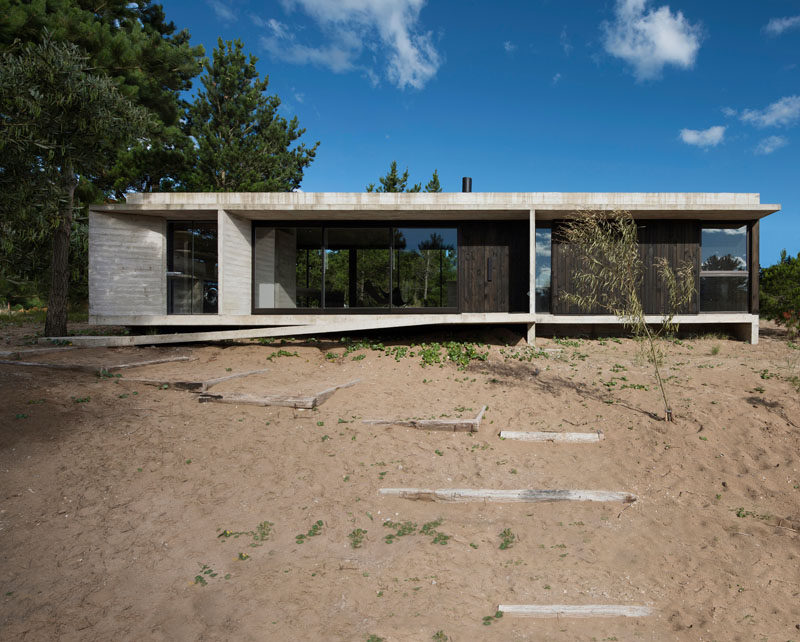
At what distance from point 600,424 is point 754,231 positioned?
8.43 metres

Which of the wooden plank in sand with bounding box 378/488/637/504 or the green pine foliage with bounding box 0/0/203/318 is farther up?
the green pine foliage with bounding box 0/0/203/318

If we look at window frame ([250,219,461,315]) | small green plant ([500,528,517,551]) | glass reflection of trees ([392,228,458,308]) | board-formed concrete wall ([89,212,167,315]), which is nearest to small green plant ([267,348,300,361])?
window frame ([250,219,461,315])

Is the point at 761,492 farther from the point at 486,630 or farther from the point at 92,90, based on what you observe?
the point at 92,90

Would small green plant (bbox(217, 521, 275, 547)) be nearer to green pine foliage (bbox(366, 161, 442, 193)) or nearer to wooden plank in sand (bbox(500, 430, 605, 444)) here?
wooden plank in sand (bbox(500, 430, 605, 444))

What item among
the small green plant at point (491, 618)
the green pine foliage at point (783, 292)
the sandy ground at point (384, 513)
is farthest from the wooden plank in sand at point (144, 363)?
the green pine foliage at point (783, 292)

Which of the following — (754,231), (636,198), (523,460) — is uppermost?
(636,198)

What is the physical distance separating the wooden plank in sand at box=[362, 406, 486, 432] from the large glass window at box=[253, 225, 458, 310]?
513 cm

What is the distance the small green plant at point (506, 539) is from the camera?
4.02 m

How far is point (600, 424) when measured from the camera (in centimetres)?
635

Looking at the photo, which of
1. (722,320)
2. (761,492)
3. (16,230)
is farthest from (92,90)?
(722,320)

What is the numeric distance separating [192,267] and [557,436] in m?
9.91

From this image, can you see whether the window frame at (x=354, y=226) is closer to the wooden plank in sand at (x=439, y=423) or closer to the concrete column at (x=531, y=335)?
the concrete column at (x=531, y=335)

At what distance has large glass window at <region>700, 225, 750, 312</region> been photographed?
11250 millimetres

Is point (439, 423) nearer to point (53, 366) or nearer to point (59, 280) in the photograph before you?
point (53, 366)
